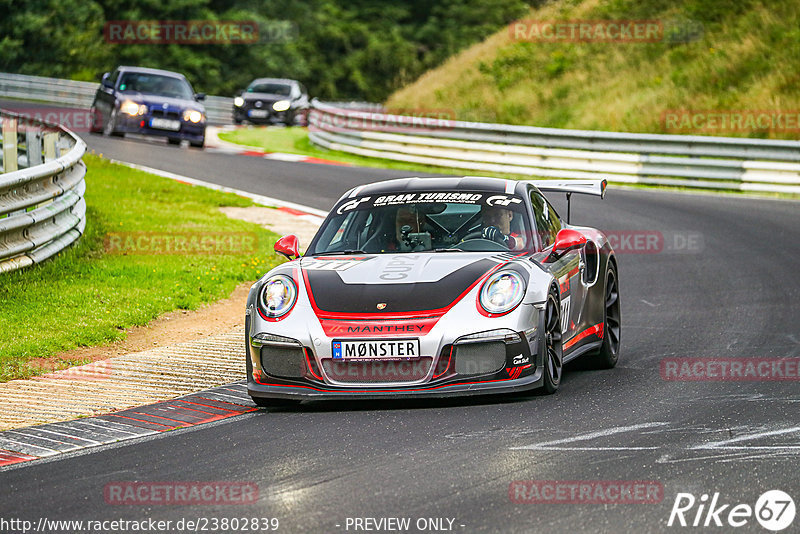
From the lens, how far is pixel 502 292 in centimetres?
711

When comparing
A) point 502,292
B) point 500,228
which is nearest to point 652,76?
point 500,228

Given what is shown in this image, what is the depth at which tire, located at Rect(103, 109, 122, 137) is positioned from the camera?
26.0 metres

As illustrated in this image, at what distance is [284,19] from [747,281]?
53.1 meters

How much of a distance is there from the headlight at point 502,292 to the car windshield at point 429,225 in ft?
2.25

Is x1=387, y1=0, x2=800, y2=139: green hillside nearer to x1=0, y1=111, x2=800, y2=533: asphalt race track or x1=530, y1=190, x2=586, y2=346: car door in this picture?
x1=530, y1=190, x2=586, y2=346: car door

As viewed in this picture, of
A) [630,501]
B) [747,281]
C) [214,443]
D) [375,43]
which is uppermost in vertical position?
[630,501]

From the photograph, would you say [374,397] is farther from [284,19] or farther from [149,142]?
[284,19]

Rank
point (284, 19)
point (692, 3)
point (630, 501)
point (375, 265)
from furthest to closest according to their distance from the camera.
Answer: point (284, 19)
point (692, 3)
point (375, 265)
point (630, 501)

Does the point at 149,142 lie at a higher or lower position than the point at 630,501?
lower

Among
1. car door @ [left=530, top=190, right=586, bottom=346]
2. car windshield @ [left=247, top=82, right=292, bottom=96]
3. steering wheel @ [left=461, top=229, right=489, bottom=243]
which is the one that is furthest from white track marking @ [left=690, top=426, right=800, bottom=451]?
car windshield @ [left=247, top=82, right=292, bottom=96]

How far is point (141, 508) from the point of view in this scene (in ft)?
17.0

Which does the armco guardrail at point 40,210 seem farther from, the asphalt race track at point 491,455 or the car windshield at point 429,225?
the asphalt race track at point 491,455

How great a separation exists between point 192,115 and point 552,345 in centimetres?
2003

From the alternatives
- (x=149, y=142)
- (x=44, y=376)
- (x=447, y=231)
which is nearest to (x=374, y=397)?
(x=447, y=231)
